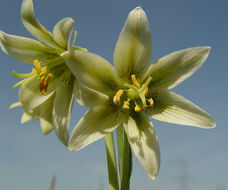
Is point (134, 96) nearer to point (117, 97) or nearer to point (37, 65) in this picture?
point (117, 97)

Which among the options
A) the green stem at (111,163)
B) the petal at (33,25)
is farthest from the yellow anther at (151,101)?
the petal at (33,25)

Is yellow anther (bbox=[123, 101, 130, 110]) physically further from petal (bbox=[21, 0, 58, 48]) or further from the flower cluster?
petal (bbox=[21, 0, 58, 48])

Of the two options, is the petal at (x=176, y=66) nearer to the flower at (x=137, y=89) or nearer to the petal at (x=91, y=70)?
the flower at (x=137, y=89)

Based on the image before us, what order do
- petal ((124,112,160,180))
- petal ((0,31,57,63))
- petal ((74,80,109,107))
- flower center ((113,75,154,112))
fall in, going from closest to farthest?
petal ((74,80,109,107)) < petal ((124,112,160,180)) < flower center ((113,75,154,112)) < petal ((0,31,57,63))

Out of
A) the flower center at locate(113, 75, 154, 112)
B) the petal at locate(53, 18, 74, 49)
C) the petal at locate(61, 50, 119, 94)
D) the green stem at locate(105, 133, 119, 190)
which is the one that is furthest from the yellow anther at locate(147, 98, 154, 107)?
the petal at locate(53, 18, 74, 49)

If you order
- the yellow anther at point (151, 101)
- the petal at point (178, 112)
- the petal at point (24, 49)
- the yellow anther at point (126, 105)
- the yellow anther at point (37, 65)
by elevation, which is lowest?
the petal at point (178, 112)

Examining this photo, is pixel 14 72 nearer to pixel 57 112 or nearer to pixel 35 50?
pixel 35 50

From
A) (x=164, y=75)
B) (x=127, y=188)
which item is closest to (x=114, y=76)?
(x=164, y=75)
